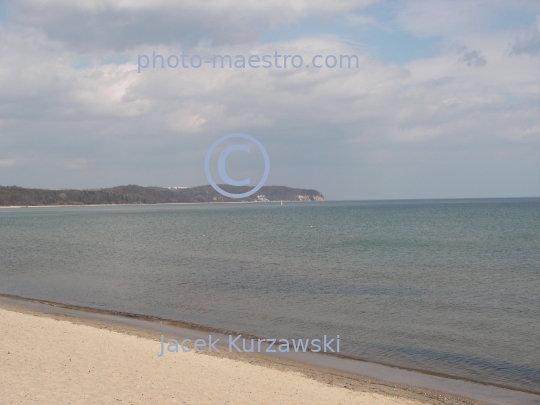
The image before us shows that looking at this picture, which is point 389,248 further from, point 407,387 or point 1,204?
point 1,204

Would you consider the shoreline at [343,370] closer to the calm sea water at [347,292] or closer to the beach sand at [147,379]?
the beach sand at [147,379]

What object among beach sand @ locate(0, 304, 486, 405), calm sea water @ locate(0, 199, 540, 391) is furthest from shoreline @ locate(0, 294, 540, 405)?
calm sea water @ locate(0, 199, 540, 391)

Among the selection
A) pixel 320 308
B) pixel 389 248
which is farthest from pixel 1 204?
pixel 320 308

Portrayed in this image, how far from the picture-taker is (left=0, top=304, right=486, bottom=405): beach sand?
810cm

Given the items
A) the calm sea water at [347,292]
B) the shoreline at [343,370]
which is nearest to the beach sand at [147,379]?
the shoreline at [343,370]

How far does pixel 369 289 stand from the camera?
20375 mm

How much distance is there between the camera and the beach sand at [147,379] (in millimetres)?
8102

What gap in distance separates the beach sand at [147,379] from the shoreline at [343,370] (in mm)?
115

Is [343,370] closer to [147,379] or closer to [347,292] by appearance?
[147,379]

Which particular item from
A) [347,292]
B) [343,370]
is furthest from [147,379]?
[347,292]

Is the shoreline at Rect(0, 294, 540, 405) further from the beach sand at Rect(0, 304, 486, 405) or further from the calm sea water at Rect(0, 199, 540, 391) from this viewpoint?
the calm sea water at Rect(0, 199, 540, 391)

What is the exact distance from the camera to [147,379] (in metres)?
9.04

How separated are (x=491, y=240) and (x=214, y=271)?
91.0 feet

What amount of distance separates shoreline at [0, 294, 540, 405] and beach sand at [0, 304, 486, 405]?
0.11 meters
